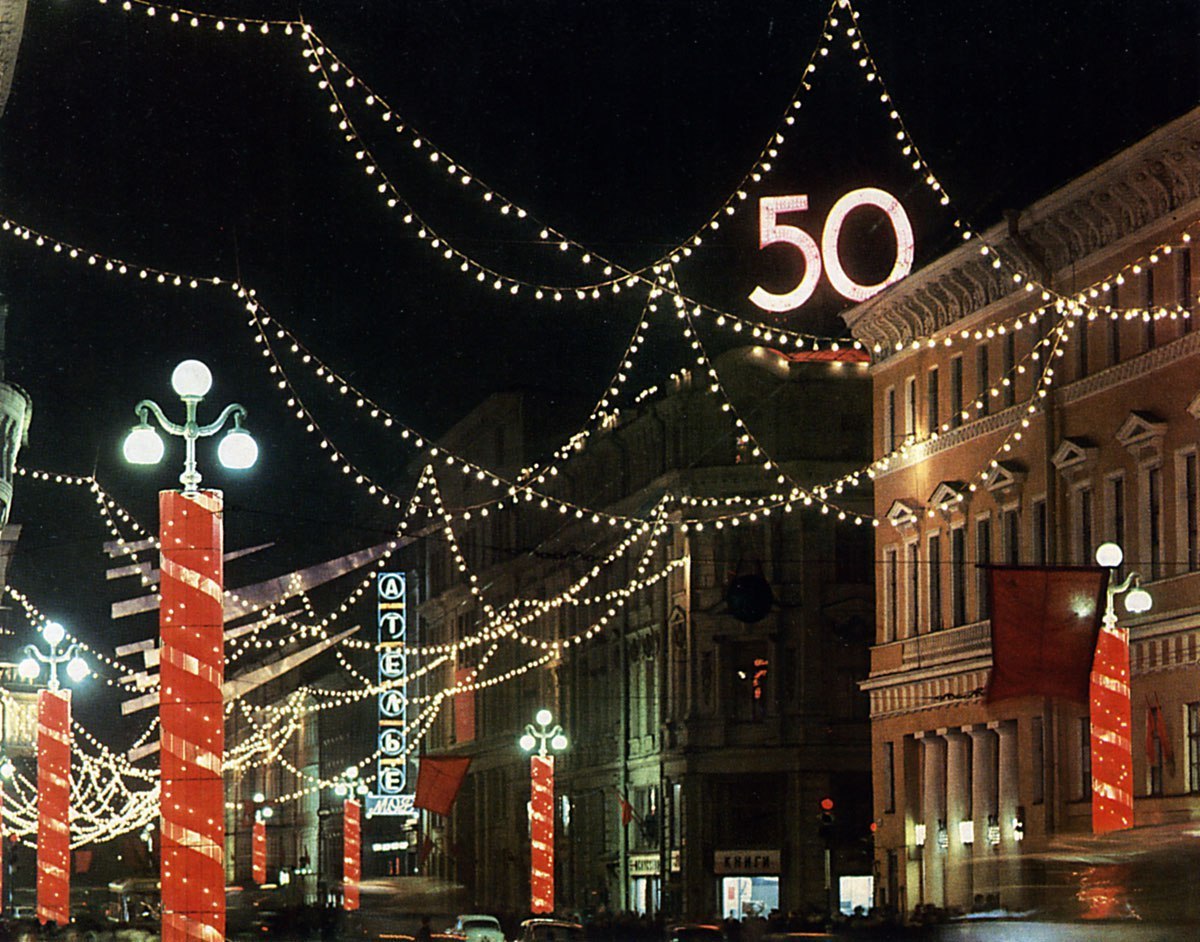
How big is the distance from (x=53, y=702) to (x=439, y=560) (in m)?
58.8

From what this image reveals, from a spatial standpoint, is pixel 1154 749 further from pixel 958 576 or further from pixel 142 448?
pixel 142 448

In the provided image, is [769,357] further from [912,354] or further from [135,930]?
[135,930]

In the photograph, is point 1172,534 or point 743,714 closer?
point 1172,534

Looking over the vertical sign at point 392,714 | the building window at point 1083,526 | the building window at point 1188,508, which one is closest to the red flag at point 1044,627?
the building window at point 1188,508

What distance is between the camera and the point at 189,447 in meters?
22.7

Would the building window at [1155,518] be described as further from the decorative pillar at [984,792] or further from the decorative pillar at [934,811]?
the decorative pillar at [934,811]

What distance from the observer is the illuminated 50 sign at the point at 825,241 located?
33.3m

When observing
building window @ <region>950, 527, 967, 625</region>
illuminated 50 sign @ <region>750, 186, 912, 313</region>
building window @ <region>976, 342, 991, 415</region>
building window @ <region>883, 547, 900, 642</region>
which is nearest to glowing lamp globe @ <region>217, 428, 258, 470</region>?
illuminated 50 sign @ <region>750, 186, 912, 313</region>

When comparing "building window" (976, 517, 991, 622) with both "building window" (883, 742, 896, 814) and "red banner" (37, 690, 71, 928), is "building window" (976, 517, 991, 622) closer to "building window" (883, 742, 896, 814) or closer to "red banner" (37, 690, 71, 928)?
"building window" (883, 742, 896, 814)

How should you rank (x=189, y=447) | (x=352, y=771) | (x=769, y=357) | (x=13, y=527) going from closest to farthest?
(x=189, y=447) < (x=769, y=357) < (x=352, y=771) < (x=13, y=527)

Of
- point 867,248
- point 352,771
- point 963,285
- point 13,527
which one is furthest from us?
point 13,527

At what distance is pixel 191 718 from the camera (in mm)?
22125

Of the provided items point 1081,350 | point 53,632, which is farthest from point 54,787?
point 1081,350

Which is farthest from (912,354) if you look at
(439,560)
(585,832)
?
(439,560)
